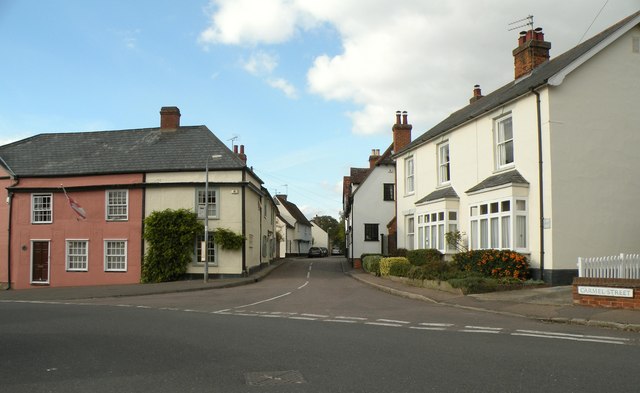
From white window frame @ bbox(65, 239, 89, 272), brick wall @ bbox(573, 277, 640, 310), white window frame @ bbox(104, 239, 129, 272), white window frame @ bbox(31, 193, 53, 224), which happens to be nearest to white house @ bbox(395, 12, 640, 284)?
brick wall @ bbox(573, 277, 640, 310)

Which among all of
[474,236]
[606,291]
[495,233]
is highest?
[495,233]

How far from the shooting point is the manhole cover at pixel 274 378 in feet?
21.5

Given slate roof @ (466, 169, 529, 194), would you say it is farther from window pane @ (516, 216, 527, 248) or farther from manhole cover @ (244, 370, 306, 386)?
manhole cover @ (244, 370, 306, 386)

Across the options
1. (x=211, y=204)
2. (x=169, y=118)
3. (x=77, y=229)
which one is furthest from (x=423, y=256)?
(x=77, y=229)

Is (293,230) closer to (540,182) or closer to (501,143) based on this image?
(501,143)

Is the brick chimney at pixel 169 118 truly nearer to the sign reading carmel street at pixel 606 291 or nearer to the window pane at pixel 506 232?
the window pane at pixel 506 232

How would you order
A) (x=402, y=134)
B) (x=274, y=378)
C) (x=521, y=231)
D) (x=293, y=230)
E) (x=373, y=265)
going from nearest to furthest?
(x=274, y=378), (x=521, y=231), (x=373, y=265), (x=402, y=134), (x=293, y=230)

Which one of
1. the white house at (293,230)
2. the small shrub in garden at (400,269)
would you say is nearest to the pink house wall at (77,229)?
the small shrub in garden at (400,269)

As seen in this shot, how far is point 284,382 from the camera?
21.5ft

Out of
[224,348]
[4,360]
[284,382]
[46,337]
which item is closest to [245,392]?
[284,382]

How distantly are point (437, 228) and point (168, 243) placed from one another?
537 inches

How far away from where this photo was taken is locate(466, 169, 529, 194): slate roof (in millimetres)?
19016

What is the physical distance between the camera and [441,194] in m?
24.8

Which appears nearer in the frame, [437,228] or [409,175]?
[437,228]
